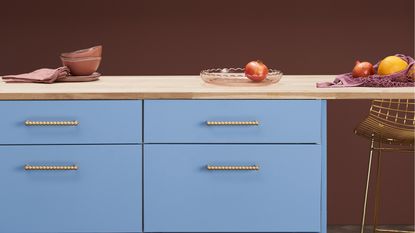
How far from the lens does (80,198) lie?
3021 millimetres

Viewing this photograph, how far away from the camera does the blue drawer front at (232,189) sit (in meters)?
3.00

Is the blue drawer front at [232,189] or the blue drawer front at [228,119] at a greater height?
the blue drawer front at [228,119]

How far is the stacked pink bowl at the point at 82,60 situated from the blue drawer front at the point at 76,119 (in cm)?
47

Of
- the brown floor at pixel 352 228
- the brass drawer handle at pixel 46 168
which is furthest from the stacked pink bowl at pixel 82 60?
the brown floor at pixel 352 228

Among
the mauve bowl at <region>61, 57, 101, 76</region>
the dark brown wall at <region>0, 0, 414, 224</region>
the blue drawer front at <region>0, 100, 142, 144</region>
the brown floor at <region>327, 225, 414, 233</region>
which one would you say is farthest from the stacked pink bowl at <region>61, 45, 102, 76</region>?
the brown floor at <region>327, 225, 414, 233</region>

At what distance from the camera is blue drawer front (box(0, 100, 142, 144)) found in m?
2.98

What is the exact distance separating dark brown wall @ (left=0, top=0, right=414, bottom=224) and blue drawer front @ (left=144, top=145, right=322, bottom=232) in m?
1.82

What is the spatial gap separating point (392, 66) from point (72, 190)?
1403mm

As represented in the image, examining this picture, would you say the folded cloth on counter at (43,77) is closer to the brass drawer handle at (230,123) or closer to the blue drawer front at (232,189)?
the blue drawer front at (232,189)

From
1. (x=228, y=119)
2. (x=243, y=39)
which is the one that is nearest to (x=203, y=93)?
(x=228, y=119)

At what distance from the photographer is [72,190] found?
3020mm

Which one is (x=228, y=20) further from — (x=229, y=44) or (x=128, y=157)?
(x=128, y=157)

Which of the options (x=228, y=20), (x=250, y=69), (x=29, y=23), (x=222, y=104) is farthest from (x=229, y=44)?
(x=222, y=104)

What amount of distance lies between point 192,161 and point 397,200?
2.25 meters
